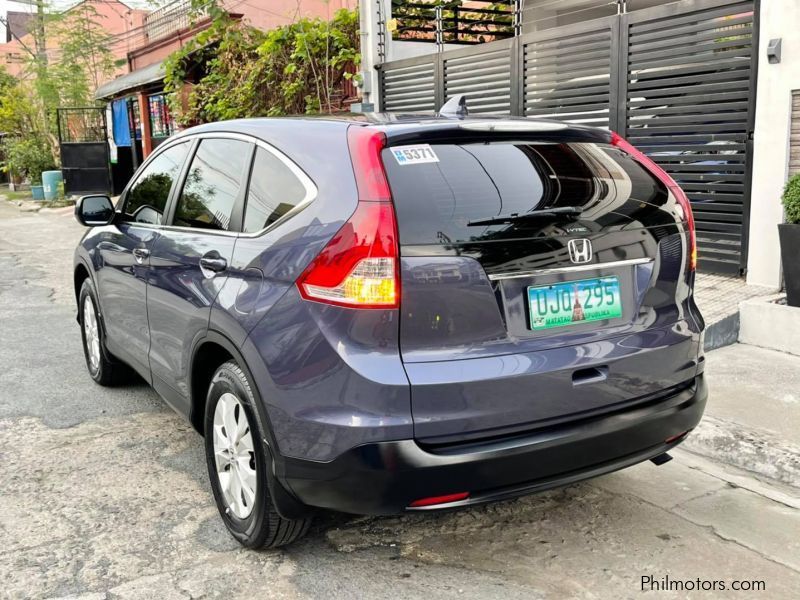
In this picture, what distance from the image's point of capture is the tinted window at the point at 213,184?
10.9ft

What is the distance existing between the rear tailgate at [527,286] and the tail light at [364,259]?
0.14ft

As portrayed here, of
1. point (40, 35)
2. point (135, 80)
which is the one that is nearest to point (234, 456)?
point (135, 80)

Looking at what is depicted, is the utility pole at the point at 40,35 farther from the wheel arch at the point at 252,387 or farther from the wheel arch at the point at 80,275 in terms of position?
the wheel arch at the point at 252,387

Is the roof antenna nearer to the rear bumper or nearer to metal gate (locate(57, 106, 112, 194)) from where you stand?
the rear bumper

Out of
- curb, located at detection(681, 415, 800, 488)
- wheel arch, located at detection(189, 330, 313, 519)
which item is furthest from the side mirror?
curb, located at detection(681, 415, 800, 488)

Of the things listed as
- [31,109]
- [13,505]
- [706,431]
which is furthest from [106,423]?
[31,109]

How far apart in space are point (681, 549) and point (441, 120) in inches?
75.3

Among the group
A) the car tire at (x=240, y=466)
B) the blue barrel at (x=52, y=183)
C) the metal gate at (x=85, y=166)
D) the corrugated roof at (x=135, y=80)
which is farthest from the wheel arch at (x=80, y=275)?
the blue barrel at (x=52, y=183)

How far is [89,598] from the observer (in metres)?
2.83

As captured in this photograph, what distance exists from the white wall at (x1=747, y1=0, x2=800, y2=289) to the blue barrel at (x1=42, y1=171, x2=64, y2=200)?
21599 millimetres

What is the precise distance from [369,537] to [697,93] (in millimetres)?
5193

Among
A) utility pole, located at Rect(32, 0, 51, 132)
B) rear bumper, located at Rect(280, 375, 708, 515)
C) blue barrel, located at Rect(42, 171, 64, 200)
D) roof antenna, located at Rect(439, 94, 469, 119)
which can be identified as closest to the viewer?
rear bumper, located at Rect(280, 375, 708, 515)

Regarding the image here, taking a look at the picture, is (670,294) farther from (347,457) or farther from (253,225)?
(253,225)

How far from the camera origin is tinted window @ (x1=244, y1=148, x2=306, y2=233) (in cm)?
290
